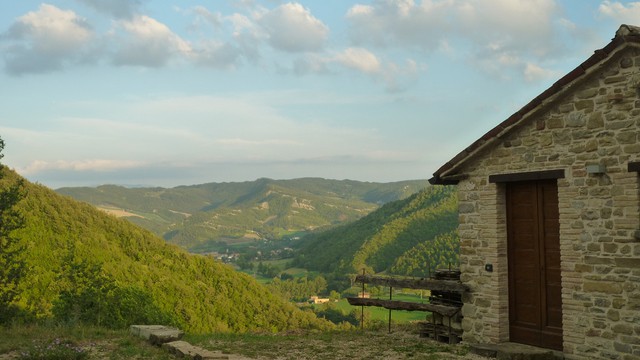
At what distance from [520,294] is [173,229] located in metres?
188

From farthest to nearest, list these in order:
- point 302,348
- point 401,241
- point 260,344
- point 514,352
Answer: point 401,241 < point 260,344 < point 302,348 < point 514,352

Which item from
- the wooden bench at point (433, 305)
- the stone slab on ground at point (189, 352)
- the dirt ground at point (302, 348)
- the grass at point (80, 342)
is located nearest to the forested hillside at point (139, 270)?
the grass at point (80, 342)

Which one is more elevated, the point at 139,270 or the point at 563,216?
the point at 563,216

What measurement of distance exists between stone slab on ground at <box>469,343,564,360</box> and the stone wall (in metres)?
0.26

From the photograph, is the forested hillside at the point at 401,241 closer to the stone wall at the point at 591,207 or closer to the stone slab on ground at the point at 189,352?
the stone wall at the point at 591,207

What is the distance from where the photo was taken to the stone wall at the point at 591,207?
8.25 m

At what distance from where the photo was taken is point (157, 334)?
1010cm

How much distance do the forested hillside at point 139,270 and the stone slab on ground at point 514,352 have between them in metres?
20.9

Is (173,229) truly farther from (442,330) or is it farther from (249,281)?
(442,330)

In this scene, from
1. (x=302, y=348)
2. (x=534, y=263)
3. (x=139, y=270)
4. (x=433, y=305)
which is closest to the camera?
(x=534, y=263)

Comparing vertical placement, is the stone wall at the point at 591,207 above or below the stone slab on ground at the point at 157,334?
above

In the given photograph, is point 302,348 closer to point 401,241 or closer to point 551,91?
point 551,91

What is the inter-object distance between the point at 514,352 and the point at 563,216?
2.53 metres

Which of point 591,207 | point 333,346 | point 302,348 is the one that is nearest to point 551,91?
point 591,207
